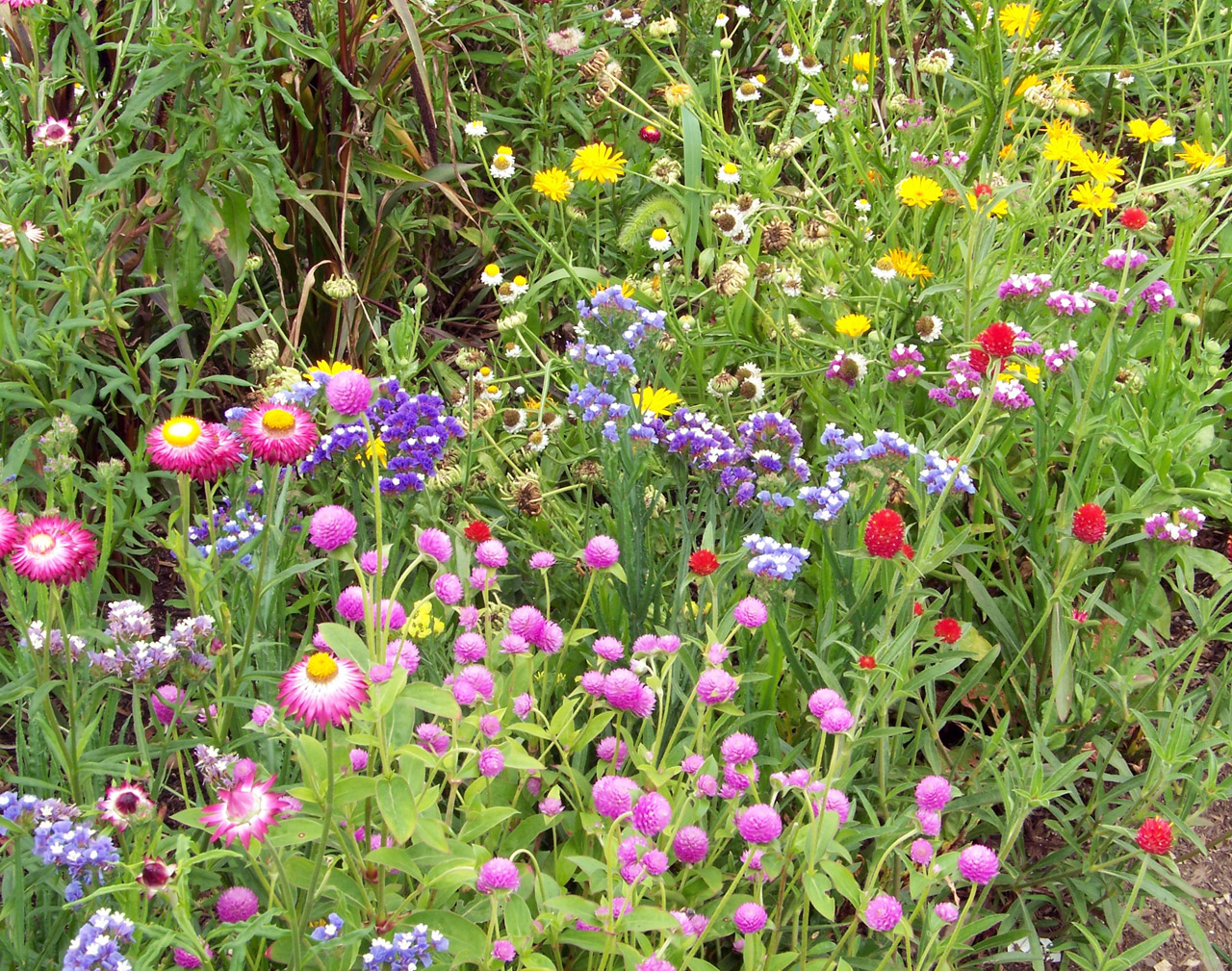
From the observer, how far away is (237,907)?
4.69 ft

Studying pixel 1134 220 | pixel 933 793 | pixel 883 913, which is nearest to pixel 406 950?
pixel 883 913

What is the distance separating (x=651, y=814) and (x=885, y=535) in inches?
20.2

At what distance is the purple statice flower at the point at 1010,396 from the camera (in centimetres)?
204

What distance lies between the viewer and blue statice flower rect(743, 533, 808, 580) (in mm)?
1769

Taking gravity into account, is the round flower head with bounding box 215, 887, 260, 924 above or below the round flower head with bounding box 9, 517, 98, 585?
below

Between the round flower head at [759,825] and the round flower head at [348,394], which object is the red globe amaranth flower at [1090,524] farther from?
the round flower head at [348,394]

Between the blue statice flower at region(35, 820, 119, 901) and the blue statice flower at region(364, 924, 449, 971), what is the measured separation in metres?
0.31

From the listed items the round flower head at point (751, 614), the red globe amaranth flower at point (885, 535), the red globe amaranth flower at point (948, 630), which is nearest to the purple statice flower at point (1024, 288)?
the red globe amaranth flower at point (948, 630)

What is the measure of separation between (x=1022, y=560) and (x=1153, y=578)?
1.52 ft

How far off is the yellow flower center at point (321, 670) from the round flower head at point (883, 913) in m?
0.74

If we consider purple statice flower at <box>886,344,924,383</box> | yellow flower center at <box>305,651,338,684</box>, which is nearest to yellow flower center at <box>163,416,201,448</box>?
yellow flower center at <box>305,651,338,684</box>

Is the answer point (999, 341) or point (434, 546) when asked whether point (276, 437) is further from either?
point (999, 341)

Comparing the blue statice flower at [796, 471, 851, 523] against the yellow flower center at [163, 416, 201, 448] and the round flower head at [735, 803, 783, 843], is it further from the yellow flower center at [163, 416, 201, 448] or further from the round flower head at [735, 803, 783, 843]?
the yellow flower center at [163, 416, 201, 448]

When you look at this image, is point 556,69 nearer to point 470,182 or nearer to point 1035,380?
point 470,182
